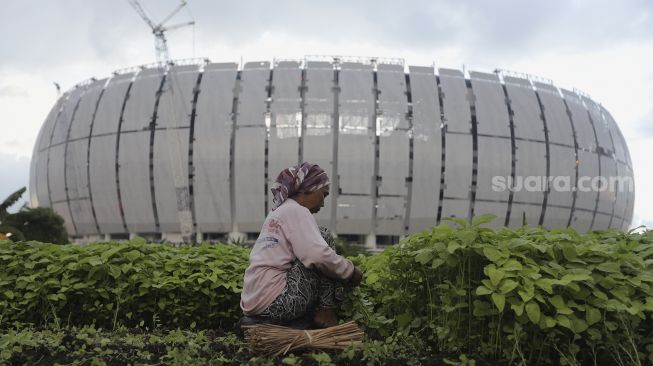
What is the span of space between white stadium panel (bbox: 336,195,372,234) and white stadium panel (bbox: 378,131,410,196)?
1420 millimetres

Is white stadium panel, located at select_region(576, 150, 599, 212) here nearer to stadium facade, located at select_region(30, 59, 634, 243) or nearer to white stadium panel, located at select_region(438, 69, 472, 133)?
stadium facade, located at select_region(30, 59, 634, 243)

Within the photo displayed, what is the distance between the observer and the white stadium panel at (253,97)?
40875 millimetres

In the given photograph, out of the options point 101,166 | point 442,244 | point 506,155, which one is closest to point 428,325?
point 442,244

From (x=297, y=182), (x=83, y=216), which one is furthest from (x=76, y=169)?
(x=297, y=182)

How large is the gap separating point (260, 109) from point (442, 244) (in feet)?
123

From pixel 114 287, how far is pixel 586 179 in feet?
154

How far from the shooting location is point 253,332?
4137 mm

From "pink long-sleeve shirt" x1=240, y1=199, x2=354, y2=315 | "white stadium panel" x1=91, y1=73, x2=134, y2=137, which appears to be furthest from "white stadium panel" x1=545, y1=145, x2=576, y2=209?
"pink long-sleeve shirt" x1=240, y1=199, x2=354, y2=315

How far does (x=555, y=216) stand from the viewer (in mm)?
46281

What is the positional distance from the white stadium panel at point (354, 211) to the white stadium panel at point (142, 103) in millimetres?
15335

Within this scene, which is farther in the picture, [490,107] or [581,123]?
[581,123]

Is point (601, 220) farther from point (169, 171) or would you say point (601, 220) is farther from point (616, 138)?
point (169, 171)

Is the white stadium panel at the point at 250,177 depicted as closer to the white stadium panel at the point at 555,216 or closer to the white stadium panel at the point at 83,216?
the white stadium panel at the point at 83,216

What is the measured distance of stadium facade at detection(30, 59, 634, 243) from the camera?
134 feet
